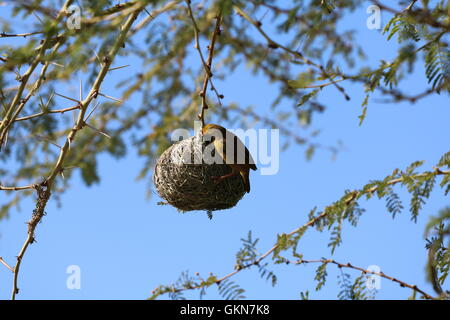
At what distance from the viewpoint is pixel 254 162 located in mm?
2549

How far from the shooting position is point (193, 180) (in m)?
2.46

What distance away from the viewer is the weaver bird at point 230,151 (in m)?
2.44

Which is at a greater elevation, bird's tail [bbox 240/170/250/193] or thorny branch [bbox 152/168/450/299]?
bird's tail [bbox 240/170/250/193]

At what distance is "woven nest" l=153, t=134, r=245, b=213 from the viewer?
2455 mm

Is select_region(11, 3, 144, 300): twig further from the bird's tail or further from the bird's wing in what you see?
the bird's tail

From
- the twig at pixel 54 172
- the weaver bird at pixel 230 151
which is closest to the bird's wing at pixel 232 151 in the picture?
the weaver bird at pixel 230 151

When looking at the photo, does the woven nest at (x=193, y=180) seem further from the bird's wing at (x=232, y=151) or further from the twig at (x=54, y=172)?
the twig at (x=54, y=172)

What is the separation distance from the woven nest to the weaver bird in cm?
3

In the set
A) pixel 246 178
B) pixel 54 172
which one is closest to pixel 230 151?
pixel 246 178

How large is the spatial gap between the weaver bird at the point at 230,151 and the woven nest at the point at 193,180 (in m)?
0.03

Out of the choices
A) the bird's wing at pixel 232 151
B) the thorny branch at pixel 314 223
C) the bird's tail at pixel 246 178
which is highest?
the bird's wing at pixel 232 151

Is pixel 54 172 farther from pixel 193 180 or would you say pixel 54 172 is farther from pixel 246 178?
pixel 246 178

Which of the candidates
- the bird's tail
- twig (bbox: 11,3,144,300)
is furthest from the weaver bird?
twig (bbox: 11,3,144,300)
